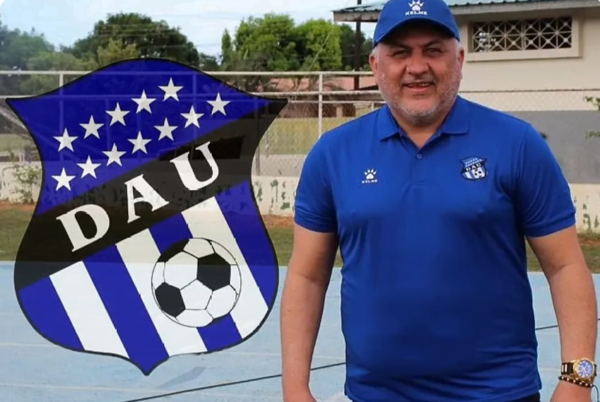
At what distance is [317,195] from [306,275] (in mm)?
227

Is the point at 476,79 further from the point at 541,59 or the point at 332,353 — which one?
the point at 332,353

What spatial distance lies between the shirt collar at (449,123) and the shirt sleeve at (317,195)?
149mm

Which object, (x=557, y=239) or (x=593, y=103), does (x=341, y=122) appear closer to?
(x=593, y=103)

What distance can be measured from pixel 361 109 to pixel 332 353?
10596mm

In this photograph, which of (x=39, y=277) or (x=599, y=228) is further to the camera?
(x=599, y=228)

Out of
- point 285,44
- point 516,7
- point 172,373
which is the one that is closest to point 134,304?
point 172,373

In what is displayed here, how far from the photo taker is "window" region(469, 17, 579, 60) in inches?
568

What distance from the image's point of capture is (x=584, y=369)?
2.25 meters

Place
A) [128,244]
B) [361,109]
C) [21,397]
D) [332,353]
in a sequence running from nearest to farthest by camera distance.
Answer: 1. [21,397]
2. [332,353]
3. [128,244]
4. [361,109]

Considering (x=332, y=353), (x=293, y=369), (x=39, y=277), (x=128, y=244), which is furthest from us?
(x=128, y=244)

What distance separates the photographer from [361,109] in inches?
650

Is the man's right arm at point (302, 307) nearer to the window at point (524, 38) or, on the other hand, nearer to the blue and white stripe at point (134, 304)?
the blue and white stripe at point (134, 304)

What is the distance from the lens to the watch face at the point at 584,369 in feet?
7.37

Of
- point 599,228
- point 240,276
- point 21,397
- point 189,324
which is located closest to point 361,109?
point 599,228
